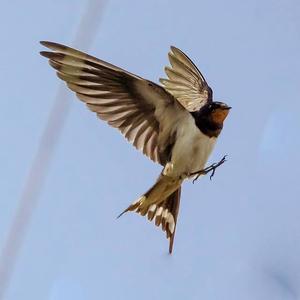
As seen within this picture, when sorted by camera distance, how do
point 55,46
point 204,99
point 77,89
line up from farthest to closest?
point 204,99 < point 77,89 < point 55,46

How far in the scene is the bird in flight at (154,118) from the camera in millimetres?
2197

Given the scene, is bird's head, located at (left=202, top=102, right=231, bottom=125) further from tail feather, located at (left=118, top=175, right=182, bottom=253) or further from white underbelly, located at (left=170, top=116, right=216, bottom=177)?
tail feather, located at (left=118, top=175, right=182, bottom=253)

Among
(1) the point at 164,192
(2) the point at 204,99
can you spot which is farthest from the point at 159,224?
(2) the point at 204,99

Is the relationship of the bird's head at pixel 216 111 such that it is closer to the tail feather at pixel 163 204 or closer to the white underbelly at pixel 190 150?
the white underbelly at pixel 190 150

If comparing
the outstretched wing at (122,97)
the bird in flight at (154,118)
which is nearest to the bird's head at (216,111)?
the bird in flight at (154,118)

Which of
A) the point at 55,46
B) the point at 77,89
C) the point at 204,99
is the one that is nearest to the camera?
the point at 55,46

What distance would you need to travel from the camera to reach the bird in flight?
7.21ft

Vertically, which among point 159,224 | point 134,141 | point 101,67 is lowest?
point 159,224

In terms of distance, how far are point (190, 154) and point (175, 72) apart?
299 mm

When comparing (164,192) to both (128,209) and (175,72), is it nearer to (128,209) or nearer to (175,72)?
(128,209)

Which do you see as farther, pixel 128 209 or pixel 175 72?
pixel 175 72

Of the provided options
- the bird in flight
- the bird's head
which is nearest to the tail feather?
the bird in flight

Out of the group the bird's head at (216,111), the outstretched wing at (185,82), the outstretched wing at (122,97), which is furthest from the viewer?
the outstretched wing at (185,82)

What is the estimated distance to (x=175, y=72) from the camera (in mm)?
2439
